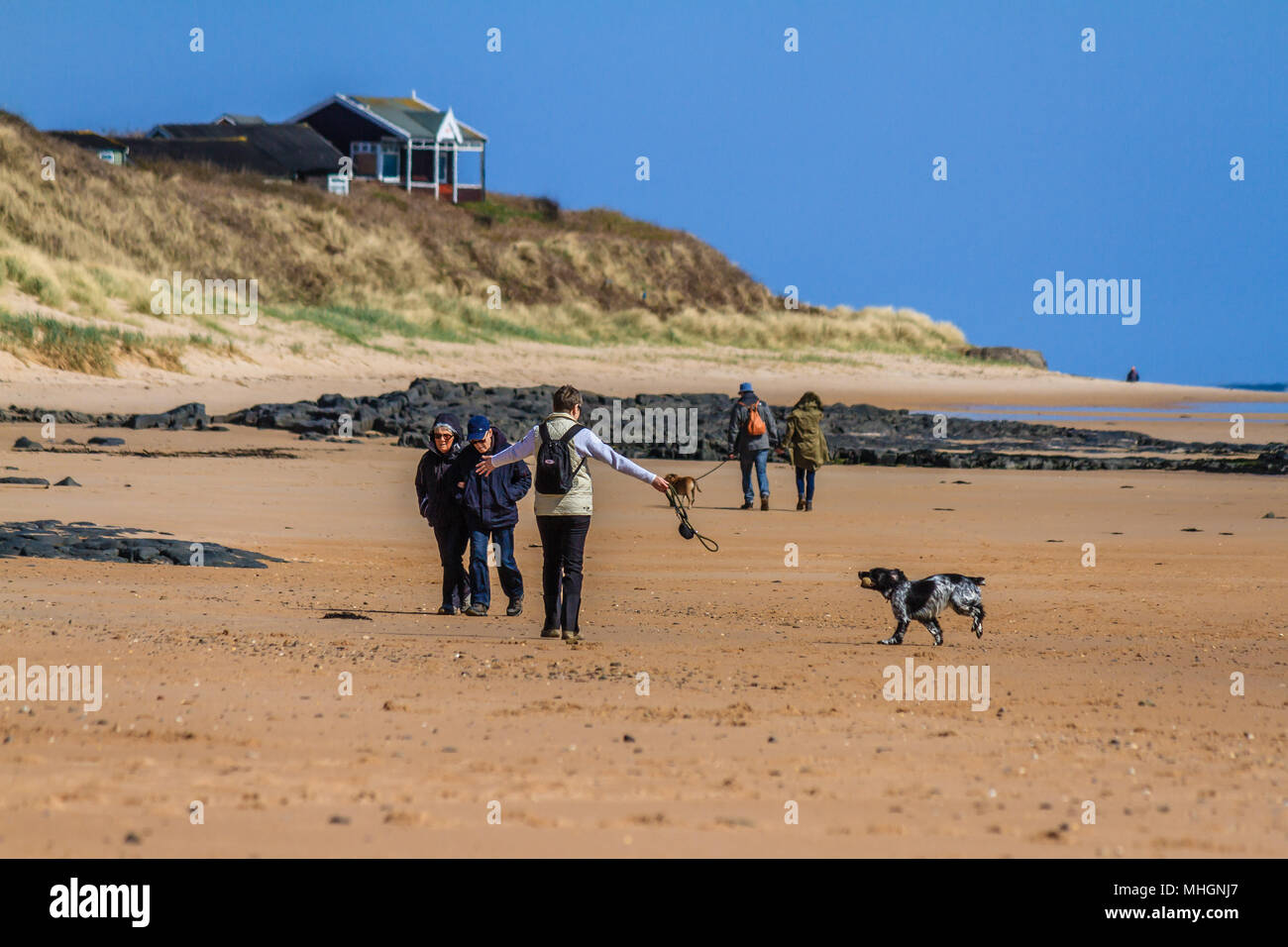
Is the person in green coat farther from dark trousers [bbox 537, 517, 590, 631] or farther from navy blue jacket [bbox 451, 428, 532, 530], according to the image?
dark trousers [bbox 537, 517, 590, 631]

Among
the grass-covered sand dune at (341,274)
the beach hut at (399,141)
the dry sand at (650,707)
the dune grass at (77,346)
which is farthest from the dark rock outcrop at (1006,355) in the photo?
the dry sand at (650,707)

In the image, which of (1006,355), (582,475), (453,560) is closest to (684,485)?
(453,560)

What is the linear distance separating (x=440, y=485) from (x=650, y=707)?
3.92 meters

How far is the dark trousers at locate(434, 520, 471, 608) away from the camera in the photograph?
10984mm

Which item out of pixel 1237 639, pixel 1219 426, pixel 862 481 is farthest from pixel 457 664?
pixel 1219 426

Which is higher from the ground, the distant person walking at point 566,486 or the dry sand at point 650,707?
the distant person walking at point 566,486

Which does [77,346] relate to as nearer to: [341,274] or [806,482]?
[806,482]

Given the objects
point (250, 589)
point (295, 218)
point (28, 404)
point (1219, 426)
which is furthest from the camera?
point (295, 218)

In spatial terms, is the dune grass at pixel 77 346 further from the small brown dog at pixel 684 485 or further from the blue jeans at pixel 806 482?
the blue jeans at pixel 806 482

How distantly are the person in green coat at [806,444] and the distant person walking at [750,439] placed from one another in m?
0.35

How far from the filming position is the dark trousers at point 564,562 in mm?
9477
